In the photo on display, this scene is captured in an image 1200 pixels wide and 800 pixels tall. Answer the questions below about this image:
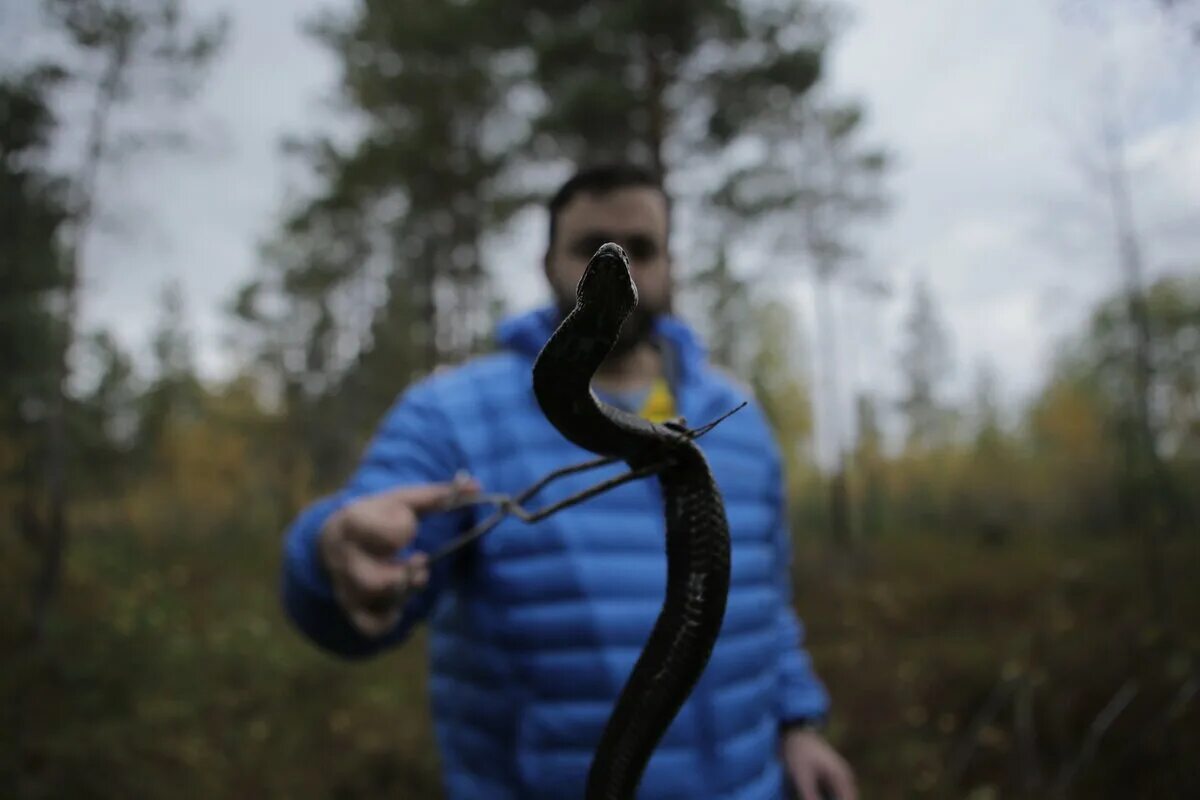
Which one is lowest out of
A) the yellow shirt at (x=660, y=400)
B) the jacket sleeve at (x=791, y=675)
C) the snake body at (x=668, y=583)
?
the jacket sleeve at (x=791, y=675)

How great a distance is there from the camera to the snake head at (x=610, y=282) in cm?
41

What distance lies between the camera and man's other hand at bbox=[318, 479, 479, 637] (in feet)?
3.12

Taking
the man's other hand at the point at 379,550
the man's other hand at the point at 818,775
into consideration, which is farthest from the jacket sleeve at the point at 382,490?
the man's other hand at the point at 818,775

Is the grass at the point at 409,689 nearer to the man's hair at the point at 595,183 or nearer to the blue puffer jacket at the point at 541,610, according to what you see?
the blue puffer jacket at the point at 541,610

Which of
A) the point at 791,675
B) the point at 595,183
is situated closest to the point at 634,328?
the point at 595,183

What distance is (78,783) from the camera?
5.19 metres

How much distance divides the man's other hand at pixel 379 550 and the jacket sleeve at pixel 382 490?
199 mm

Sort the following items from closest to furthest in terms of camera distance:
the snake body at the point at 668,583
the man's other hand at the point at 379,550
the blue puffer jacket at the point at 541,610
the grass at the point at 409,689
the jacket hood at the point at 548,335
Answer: the snake body at the point at 668,583 < the man's other hand at the point at 379,550 < the blue puffer jacket at the point at 541,610 < the jacket hood at the point at 548,335 < the grass at the point at 409,689

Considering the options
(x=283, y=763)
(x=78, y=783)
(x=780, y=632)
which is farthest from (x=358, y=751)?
(x=780, y=632)

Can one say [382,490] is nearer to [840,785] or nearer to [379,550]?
[379,550]

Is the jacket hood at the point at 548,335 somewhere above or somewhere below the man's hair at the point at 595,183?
below

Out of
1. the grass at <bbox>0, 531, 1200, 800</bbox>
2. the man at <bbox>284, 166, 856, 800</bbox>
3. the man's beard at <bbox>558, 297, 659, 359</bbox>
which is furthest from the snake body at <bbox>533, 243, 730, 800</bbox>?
the grass at <bbox>0, 531, 1200, 800</bbox>

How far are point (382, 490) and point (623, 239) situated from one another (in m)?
0.67

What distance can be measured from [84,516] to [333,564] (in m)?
20.3
